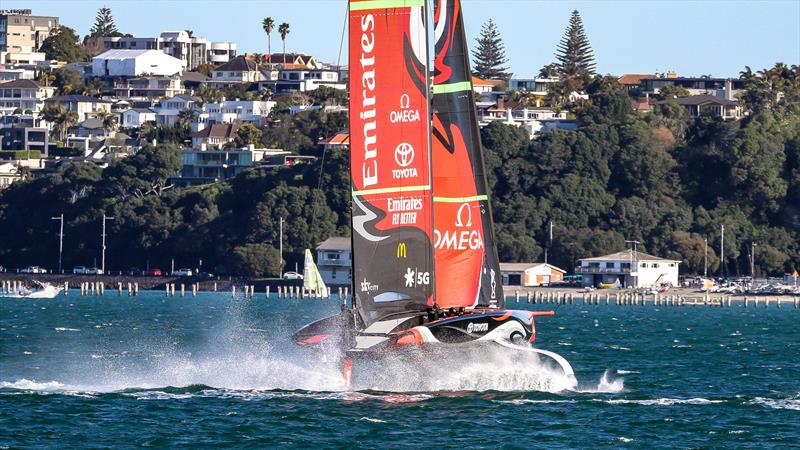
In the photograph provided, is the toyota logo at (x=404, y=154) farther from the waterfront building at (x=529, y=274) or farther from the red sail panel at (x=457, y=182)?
the waterfront building at (x=529, y=274)

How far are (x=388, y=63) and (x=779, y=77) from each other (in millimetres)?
155152

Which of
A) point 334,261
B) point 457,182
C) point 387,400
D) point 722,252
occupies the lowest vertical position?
point 387,400

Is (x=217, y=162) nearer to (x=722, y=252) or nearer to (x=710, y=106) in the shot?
(x=710, y=106)

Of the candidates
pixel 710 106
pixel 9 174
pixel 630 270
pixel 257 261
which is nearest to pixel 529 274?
pixel 630 270

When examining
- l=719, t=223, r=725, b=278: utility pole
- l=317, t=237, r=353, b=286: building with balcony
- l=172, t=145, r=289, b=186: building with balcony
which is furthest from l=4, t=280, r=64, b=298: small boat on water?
l=719, t=223, r=725, b=278: utility pole

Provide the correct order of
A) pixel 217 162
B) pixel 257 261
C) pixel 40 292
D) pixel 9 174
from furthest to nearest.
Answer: pixel 9 174, pixel 217 162, pixel 257 261, pixel 40 292

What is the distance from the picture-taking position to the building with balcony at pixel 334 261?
13675 centimetres

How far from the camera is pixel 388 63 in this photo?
3353cm

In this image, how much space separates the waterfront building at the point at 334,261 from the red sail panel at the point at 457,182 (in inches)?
3898

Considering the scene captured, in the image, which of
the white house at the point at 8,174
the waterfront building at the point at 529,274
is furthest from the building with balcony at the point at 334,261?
the white house at the point at 8,174

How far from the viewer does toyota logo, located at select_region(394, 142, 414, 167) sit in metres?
33.6

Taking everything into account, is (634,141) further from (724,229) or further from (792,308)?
(792,308)

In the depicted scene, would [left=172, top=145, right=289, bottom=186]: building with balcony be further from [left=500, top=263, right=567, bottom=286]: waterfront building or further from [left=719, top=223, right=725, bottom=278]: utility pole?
[left=719, top=223, right=725, bottom=278]: utility pole

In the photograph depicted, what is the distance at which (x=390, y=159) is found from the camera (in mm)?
33719
